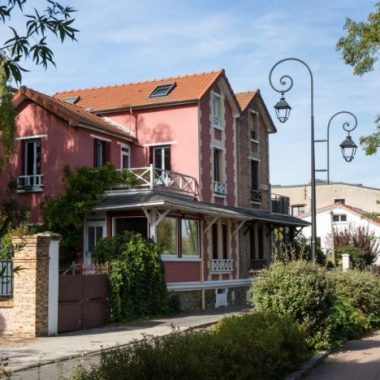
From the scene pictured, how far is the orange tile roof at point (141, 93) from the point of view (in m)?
27.8

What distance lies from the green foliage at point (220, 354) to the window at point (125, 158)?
16769 millimetres

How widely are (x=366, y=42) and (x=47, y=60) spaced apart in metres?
11.1

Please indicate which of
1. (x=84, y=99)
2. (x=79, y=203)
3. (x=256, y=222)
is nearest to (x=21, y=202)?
(x=79, y=203)

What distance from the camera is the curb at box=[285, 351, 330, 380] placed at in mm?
10188

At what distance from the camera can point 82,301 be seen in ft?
57.2

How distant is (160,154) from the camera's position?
28203 mm

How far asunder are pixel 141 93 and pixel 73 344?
1686cm

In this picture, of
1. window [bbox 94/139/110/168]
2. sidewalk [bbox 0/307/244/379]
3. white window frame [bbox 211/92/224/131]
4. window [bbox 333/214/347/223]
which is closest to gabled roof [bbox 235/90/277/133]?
→ white window frame [bbox 211/92/224/131]

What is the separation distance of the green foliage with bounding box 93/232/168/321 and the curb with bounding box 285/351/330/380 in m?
7.70

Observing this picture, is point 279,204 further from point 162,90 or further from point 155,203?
point 155,203

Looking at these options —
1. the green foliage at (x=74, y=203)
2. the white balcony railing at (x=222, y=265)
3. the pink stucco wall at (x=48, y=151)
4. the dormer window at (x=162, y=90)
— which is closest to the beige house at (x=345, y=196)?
the white balcony railing at (x=222, y=265)

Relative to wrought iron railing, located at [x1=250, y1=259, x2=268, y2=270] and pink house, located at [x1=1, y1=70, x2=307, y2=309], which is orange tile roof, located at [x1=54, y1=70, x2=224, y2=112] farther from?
wrought iron railing, located at [x1=250, y1=259, x2=268, y2=270]

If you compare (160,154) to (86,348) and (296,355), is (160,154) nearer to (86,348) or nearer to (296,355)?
(86,348)

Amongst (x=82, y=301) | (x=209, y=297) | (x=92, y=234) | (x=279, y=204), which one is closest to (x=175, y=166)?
(x=92, y=234)
